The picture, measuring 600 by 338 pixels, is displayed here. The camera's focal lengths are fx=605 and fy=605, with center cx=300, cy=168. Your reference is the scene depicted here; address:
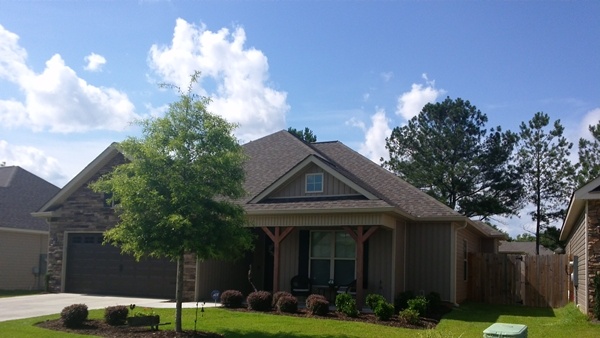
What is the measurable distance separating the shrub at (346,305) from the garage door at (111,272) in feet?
22.4

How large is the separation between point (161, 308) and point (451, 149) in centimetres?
2813

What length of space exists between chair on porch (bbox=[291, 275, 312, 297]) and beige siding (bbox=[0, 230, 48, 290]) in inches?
556

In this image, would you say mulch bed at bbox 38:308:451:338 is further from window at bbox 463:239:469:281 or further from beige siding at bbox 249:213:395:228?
window at bbox 463:239:469:281

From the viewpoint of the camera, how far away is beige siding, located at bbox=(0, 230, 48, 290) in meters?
25.9

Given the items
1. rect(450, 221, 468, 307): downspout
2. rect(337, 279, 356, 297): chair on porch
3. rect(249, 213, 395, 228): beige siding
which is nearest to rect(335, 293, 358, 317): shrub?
rect(337, 279, 356, 297): chair on porch

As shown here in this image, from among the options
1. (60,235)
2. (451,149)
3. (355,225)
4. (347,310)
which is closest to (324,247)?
(355,225)

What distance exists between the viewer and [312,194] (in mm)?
18578

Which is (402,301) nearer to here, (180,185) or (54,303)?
(180,185)

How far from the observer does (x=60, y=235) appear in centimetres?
2241

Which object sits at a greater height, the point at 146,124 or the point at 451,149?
the point at 451,149

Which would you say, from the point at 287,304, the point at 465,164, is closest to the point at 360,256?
the point at 287,304

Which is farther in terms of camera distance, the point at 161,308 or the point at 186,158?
the point at 161,308

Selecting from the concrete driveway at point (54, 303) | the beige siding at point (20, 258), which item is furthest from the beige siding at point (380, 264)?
the beige siding at point (20, 258)

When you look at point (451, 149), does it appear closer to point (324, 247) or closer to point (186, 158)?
point (324, 247)
